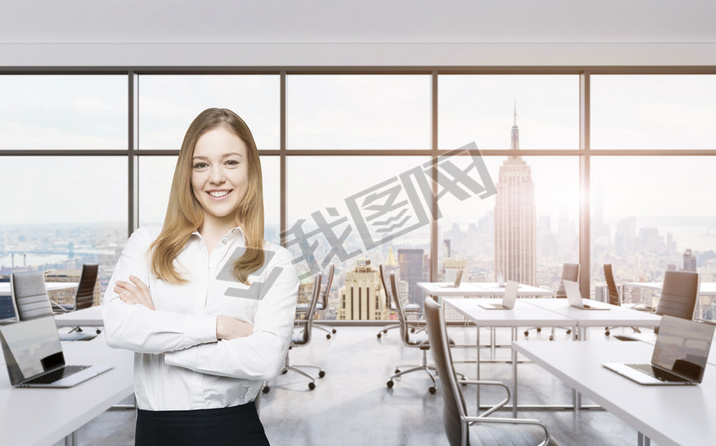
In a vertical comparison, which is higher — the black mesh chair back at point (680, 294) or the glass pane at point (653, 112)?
the glass pane at point (653, 112)

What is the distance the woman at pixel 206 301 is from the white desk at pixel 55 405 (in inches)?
16.3

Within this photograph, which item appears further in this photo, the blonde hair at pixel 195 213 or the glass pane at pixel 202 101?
the glass pane at pixel 202 101

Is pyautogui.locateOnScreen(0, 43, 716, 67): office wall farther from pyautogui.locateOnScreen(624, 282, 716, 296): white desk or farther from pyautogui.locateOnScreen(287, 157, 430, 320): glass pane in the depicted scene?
pyautogui.locateOnScreen(624, 282, 716, 296): white desk

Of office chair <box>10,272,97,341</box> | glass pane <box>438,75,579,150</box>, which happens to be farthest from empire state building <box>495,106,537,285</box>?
office chair <box>10,272,97,341</box>

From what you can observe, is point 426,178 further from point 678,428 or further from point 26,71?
point 26,71

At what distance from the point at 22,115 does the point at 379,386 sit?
21.9ft

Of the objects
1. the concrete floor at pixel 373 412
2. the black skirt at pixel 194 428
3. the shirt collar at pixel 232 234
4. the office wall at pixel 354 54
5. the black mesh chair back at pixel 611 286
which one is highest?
the office wall at pixel 354 54

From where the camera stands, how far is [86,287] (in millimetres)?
6262

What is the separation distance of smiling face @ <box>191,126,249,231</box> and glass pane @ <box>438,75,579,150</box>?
19.6 ft

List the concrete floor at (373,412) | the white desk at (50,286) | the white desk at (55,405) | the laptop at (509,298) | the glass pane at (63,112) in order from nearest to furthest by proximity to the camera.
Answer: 1. the white desk at (55,405)
2. the concrete floor at (373,412)
3. the laptop at (509,298)
4. the white desk at (50,286)
5. the glass pane at (63,112)

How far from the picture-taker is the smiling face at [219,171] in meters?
1.23

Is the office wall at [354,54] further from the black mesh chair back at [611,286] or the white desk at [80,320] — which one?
the white desk at [80,320]

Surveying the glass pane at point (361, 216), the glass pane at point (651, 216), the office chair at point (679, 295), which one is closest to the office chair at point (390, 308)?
the glass pane at point (361, 216)

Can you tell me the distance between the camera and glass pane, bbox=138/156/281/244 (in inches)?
270
